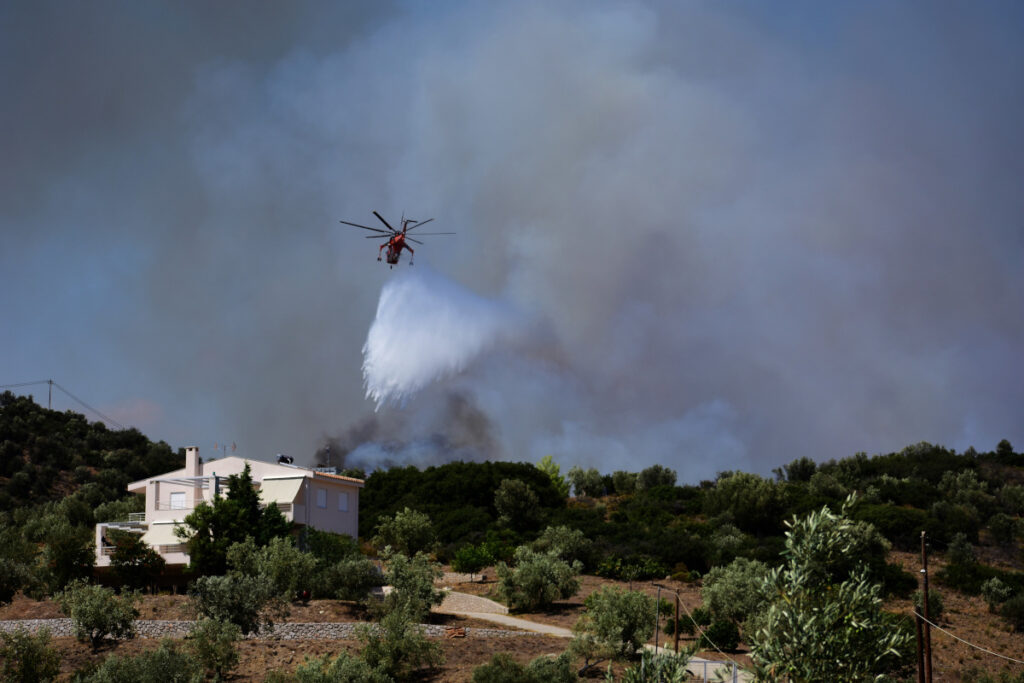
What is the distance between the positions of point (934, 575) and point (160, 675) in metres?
43.1

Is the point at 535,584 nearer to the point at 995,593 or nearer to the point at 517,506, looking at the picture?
the point at 995,593

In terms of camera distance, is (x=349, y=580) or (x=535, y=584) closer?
(x=349, y=580)

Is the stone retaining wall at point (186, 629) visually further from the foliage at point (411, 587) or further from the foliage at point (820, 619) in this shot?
the foliage at point (820, 619)

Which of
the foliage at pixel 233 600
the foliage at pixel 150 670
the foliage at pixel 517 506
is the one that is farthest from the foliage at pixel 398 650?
the foliage at pixel 517 506

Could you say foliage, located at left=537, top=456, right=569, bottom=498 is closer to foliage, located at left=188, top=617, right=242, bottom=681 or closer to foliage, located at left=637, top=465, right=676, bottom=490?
foliage, located at left=637, top=465, right=676, bottom=490

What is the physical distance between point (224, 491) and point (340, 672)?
26.7m

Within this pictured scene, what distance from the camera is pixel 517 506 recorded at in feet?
220

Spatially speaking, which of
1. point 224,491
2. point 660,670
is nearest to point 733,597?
point 660,670

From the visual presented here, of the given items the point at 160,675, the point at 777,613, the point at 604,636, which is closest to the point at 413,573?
the point at 604,636

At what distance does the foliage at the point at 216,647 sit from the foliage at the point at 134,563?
1442 cm

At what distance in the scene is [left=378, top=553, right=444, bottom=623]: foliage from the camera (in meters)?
35.7

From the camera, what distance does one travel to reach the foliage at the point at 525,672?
1003 inches

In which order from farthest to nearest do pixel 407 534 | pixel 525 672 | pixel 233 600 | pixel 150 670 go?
pixel 407 534 < pixel 233 600 < pixel 525 672 < pixel 150 670

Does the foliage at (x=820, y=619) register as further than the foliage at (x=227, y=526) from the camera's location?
No
